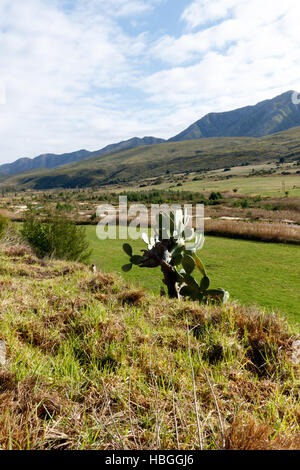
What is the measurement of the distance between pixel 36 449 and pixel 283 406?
132 centimetres

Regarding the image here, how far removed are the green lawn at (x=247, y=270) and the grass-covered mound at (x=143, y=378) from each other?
2.63 m

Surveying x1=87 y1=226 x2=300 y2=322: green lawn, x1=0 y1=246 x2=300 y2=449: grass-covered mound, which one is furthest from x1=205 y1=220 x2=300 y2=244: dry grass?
x1=0 y1=246 x2=300 y2=449: grass-covered mound

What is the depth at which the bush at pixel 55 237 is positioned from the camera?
11.2 meters

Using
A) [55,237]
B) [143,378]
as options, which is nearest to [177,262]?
[143,378]

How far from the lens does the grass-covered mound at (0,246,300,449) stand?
1.37m

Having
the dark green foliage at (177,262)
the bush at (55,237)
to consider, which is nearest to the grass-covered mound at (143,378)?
the dark green foliage at (177,262)

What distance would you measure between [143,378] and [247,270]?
10541mm

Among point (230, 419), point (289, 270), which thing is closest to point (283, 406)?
point (230, 419)

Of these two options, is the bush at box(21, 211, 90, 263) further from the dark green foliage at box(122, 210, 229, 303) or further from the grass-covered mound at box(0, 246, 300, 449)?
the grass-covered mound at box(0, 246, 300, 449)

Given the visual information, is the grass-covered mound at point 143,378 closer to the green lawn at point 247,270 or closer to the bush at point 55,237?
the green lawn at point 247,270

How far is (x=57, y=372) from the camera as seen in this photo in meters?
1.88

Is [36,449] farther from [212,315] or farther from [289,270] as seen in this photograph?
[289,270]

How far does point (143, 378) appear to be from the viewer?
73.1 inches
